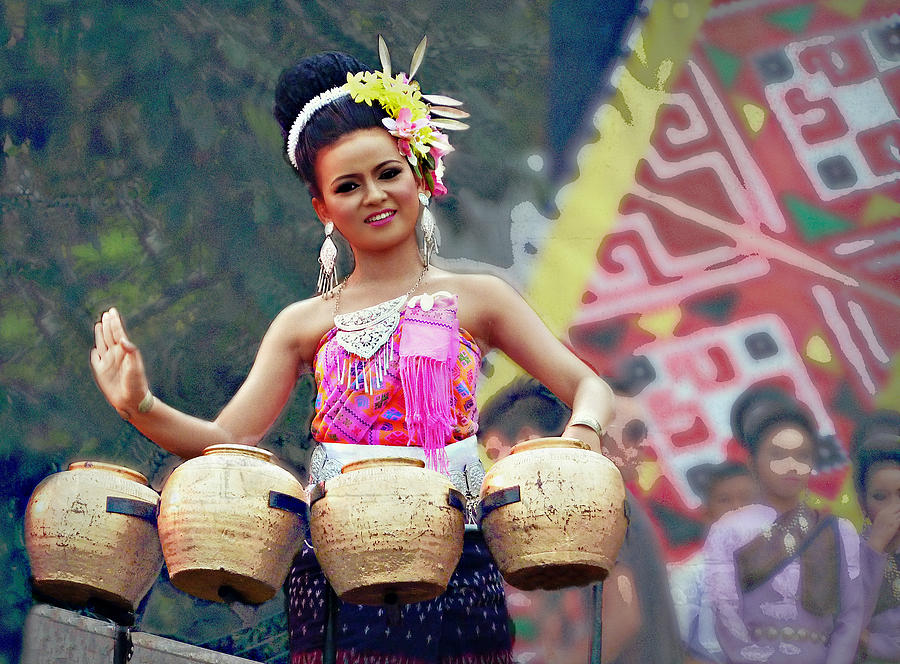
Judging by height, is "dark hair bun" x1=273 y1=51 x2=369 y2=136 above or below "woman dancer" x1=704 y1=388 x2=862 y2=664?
above

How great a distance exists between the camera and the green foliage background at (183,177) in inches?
165

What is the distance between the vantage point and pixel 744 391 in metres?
4.22

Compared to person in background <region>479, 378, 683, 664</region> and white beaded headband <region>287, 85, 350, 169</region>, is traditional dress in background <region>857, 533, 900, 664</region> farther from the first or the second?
white beaded headband <region>287, 85, 350, 169</region>

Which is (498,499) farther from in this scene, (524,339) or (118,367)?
(118,367)

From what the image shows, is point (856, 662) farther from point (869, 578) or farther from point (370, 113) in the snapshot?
point (370, 113)

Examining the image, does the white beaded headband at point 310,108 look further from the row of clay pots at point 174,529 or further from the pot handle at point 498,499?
the pot handle at point 498,499

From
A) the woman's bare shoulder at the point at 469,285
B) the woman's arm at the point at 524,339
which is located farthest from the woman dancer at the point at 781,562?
the woman's bare shoulder at the point at 469,285

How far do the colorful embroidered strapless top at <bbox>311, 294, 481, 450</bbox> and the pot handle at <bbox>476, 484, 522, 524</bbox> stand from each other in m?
0.33

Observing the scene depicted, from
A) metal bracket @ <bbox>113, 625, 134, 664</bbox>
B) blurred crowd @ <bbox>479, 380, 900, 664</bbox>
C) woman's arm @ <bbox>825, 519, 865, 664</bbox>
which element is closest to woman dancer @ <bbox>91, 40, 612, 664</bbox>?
metal bracket @ <bbox>113, 625, 134, 664</bbox>

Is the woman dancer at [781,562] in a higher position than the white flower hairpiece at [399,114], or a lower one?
lower

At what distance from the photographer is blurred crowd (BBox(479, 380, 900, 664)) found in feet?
13.1

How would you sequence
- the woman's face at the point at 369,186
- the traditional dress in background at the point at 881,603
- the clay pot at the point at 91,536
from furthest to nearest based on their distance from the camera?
the traditional dress in background at the point at 881,603
the woman's face at the point at 369,186
the clay pot at the point at 91,536

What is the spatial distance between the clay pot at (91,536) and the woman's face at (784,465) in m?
2.04

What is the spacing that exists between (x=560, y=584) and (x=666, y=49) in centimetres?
227
